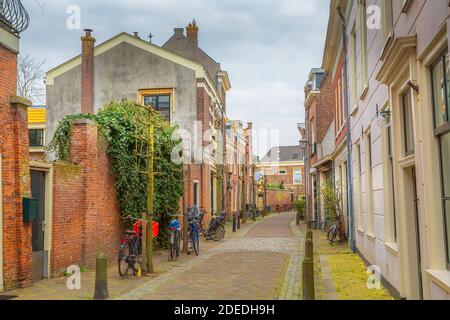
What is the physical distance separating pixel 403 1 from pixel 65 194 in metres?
7.33

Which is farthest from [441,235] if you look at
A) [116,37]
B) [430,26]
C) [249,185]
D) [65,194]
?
[249,185]

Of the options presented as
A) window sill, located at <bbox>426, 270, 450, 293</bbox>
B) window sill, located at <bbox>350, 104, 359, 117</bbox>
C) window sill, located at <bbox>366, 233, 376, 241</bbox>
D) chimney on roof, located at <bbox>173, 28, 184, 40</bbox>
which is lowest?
window sill, located at <bbox>426, 270, 450, 293</bbox>

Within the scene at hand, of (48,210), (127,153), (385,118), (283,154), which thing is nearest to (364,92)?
(385,118)

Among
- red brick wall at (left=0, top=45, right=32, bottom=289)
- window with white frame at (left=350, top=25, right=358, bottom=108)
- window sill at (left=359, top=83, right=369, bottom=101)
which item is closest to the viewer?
red brick wall at (left=0, top=45, right=32, bottom=289)

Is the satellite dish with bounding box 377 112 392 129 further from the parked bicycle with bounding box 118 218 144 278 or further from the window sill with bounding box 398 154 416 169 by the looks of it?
the parked bicycle with bounding box 118 218 144 278

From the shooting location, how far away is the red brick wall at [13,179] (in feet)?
26.8

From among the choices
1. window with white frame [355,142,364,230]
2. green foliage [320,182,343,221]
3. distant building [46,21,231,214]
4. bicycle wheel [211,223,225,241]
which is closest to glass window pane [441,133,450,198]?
window with white frame [355,142,364,230]

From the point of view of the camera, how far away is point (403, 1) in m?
6.32

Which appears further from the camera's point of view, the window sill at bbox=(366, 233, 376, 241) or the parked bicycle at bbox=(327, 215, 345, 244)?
the parked bicycle at bbox=(327, 215, 345, 244)

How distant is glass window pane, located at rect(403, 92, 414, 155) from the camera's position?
6.35 metres

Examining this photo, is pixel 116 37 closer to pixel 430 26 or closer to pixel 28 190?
pixel 28 190

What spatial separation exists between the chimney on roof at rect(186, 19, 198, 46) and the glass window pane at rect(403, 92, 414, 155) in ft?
84.3

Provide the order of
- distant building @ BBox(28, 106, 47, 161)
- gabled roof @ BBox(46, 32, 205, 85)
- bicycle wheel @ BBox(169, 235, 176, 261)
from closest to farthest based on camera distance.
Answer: bicycle wheel @ BBox(169, 235, 176, 261), gabled roof @ BBox(46, 32, 205, 85), distant building @ BBox(28, 106, 47, 161)

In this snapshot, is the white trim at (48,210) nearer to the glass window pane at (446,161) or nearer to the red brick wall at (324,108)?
the glass window pane at (446,161)
